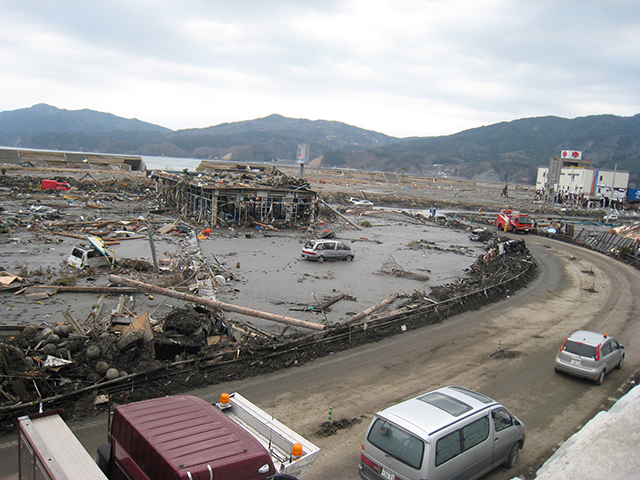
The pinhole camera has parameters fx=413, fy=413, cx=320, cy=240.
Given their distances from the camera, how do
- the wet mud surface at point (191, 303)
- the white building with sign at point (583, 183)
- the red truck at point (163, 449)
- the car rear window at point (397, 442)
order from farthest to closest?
the white building with sign at point (583, 183) < the wet mud surface at point (191, 303) < the car rear window at point (397, 442) < the red truck at point (163, 449)

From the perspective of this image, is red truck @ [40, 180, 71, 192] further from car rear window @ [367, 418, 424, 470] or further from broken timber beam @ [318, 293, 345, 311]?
car rear window @ [367, 418, 424, 470]

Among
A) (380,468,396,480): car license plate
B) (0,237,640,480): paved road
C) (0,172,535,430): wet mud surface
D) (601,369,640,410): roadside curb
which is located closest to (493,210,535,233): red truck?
(0,172,535,430): wet mud surface

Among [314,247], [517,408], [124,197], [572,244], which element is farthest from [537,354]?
[124,197]

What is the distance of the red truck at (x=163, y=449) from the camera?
14.3 feet

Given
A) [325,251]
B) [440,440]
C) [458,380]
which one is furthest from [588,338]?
[325,251]

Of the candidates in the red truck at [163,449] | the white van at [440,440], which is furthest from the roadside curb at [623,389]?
the red truck at [163,449]

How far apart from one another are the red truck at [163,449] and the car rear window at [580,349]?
945 centimetres

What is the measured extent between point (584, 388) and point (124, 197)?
5655 cm

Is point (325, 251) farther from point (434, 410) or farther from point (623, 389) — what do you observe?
point (434, 410)

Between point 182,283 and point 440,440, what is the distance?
1472cm

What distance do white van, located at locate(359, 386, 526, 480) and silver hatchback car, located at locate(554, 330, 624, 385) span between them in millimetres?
4901

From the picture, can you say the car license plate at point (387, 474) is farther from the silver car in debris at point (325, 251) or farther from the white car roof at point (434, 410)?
the silver car in debris at point (325, 251)

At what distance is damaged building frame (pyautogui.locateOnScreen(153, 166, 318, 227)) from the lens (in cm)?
3944

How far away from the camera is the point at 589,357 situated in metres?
11.4
